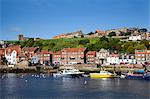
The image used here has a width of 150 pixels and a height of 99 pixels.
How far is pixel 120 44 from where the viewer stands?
5512 centimetres

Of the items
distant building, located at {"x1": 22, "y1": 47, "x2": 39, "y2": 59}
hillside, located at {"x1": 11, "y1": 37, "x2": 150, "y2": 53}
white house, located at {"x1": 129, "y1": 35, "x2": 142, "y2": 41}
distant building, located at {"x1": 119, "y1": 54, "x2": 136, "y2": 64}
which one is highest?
white house, located at {"x1": 129, "y1": 35, "x2": 142, "y2": 41}

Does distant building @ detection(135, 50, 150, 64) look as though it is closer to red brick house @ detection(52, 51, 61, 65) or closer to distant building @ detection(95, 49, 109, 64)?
distant building @ detection(95, 49, 109, 64)

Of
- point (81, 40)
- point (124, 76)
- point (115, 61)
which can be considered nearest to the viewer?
point (124, 76)

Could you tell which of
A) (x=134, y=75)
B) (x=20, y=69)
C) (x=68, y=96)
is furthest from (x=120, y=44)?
(x=68, y=96)

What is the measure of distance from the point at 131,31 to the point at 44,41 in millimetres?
13156

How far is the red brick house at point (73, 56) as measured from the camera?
4919 cm

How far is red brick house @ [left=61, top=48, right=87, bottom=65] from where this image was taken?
49188mm

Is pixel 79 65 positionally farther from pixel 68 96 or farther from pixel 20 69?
pixel 68 96

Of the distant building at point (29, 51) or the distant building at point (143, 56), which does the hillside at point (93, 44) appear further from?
the distant building at point (29, 51)

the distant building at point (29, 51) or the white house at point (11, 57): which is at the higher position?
the distant building at point (29, 51)

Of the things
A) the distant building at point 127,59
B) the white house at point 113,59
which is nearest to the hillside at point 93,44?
the distant building at point 127,59

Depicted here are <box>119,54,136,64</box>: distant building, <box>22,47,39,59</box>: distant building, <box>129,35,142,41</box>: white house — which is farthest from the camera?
<box>129,35,142,41</box>: white house

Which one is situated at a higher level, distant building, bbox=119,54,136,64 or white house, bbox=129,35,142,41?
white house, bbox=129,35,142,41

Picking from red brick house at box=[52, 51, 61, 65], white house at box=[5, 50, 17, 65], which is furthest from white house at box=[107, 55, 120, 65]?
white house at box=[5, 50, 17, 65]
